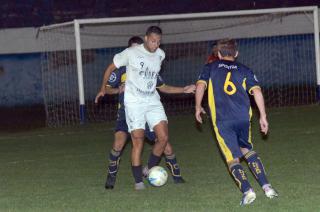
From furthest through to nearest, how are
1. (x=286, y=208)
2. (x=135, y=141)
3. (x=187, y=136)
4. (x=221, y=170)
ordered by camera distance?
(x=187, y=136) → (x=221, y=170) → (x=135, y=141) → (x=286, y=208)

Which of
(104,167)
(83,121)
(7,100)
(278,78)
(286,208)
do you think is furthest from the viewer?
(7,100)

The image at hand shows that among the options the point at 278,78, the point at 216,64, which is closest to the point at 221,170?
the point at 216,64

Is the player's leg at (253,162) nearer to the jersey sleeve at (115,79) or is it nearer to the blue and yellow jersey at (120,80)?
the blue and yellow jersey at (120,80)

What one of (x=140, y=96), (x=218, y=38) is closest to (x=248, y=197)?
(x=140, y=96)

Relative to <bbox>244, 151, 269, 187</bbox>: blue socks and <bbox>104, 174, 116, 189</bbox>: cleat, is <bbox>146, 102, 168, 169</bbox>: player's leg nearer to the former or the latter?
<bbox>104, 174, 116, 189</bbox>: cleat

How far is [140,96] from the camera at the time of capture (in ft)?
30.2

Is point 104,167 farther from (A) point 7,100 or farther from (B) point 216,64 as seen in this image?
(A) point 7,100

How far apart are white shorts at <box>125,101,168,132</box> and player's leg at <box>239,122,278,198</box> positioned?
130cm

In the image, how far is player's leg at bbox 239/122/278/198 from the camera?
7.99m

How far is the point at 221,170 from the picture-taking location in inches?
408

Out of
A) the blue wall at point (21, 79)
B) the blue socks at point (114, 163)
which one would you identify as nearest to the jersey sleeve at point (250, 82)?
the blue socks at point (114, 163)

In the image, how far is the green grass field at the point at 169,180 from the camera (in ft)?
26.7

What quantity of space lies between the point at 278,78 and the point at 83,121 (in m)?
7.48

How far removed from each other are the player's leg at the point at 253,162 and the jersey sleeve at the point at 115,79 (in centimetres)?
191
